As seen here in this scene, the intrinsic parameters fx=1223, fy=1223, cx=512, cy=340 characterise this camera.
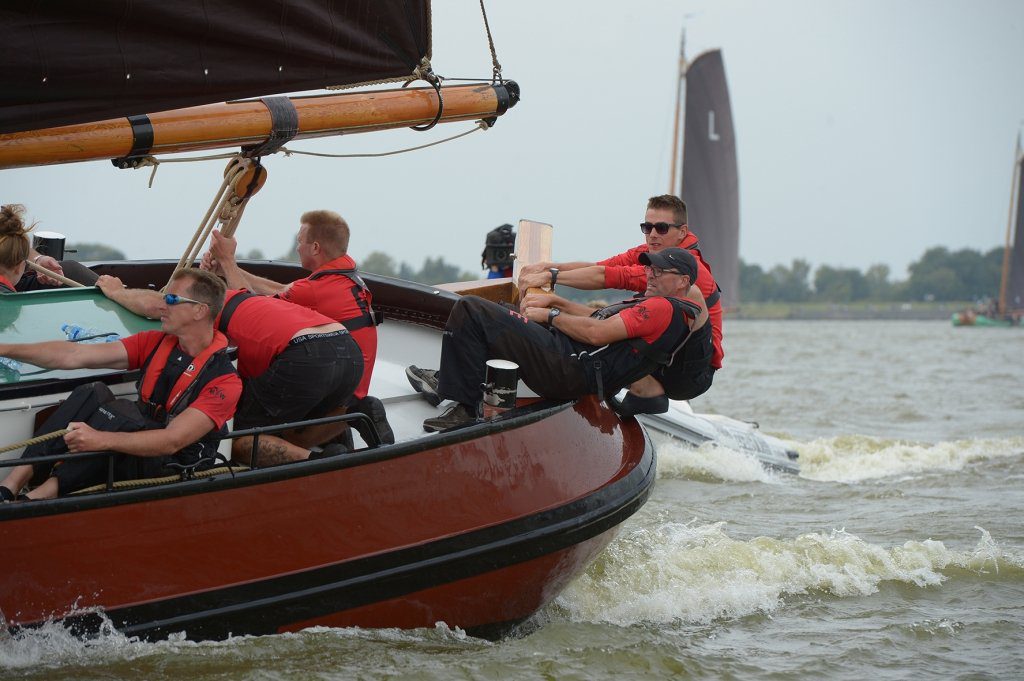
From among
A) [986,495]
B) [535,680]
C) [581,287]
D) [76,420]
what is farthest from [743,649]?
[986,495]

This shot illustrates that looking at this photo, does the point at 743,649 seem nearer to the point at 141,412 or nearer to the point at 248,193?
the point at 141,412

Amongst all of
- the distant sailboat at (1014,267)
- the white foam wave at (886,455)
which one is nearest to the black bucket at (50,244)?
the white foam wave at (886,455)

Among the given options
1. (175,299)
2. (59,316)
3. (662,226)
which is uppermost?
(662,226)

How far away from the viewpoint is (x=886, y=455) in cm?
1259

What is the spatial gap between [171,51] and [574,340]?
2.29 metres

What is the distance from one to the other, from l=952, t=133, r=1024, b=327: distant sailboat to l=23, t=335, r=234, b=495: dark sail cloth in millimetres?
68723

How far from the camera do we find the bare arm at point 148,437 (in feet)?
14.8

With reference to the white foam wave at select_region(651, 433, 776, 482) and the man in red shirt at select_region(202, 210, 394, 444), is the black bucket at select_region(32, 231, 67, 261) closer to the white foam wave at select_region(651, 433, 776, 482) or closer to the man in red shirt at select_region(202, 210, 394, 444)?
the man in red shirt at select_region(202, 210, 394, 444)

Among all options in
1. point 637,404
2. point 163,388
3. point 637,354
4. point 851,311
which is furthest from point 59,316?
point 851,311

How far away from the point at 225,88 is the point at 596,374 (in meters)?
2.21

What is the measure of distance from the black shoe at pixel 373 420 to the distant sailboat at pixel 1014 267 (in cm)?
6793

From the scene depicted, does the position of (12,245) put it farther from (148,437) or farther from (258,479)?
(258,479)

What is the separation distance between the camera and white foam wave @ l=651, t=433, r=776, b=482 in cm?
1109

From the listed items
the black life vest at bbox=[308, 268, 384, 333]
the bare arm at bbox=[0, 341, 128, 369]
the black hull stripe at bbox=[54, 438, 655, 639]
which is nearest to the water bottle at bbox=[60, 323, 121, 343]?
the bare arm at bbox=[0, 341, 128, 369]
